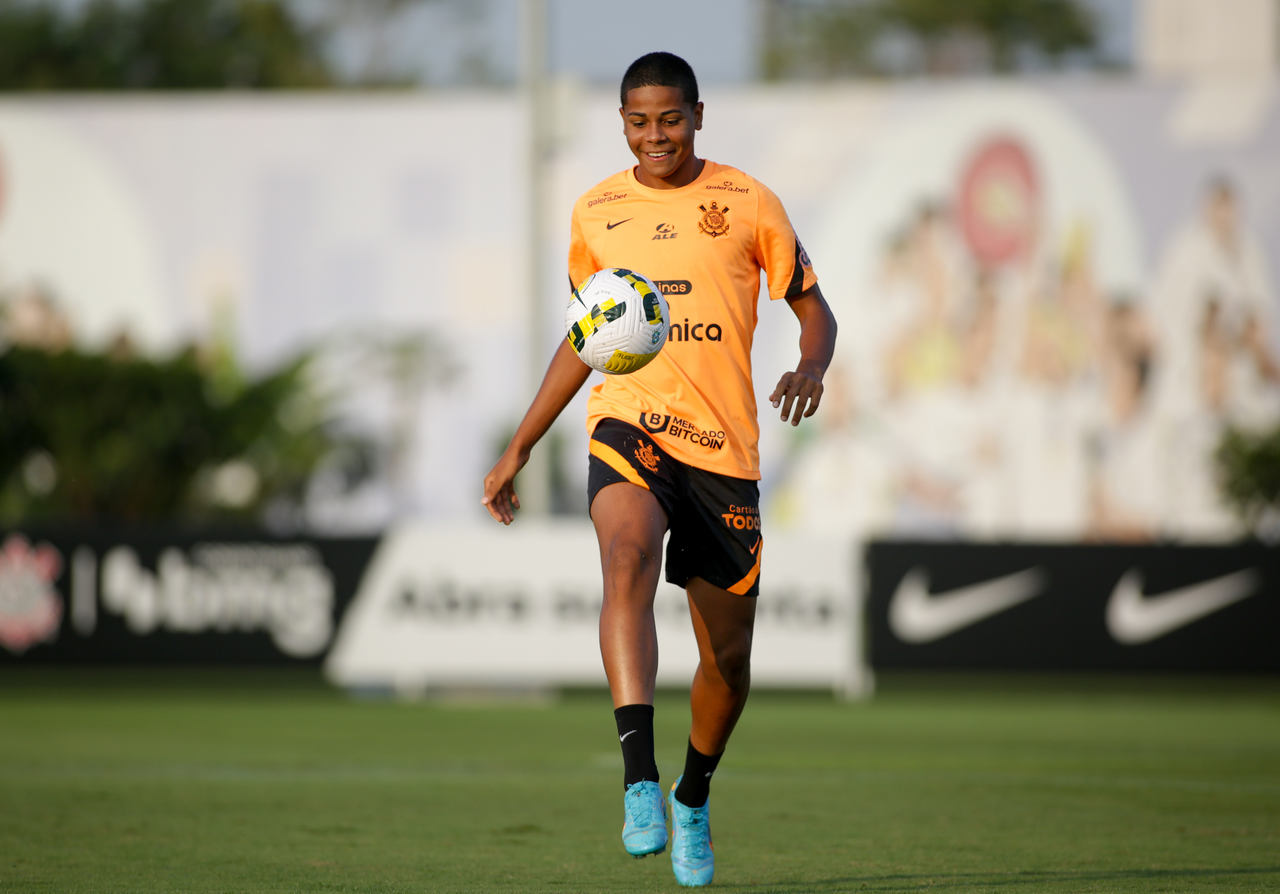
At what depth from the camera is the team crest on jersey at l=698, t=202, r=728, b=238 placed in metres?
5.49

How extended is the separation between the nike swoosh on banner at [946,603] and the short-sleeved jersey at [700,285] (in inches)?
388

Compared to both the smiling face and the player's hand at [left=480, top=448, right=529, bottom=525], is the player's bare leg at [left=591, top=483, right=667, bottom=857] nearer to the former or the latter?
the player's hand at [left=480, top=448, right=529, bottom=525]

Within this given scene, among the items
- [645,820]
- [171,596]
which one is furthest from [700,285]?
[171,596]

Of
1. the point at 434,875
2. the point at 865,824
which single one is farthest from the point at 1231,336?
the point at 434,875

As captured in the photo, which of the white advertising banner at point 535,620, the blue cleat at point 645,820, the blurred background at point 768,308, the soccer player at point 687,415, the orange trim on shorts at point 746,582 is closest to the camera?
the blue cleat at point 645,820

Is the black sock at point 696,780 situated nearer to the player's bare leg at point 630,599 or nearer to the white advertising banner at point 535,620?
the player's bare leg at point 630,599

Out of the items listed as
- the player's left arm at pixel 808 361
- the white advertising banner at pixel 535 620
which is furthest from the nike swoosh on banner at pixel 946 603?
the player's left arm at pixel 808 361

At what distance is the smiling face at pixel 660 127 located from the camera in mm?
5434

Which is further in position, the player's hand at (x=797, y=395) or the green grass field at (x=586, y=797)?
the green grass field at (x=586, y=797)

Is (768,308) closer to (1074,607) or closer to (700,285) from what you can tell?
(1074,607)

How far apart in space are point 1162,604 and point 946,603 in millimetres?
1806

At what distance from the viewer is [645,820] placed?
4891mm

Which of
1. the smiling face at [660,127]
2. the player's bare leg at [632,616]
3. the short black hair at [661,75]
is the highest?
the short black hair at [661,75]

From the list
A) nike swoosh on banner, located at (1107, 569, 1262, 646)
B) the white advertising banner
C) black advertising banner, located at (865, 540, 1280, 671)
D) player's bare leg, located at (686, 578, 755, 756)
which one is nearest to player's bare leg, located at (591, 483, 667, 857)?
player's bare leg, located at (686, 578, 755, 756)
